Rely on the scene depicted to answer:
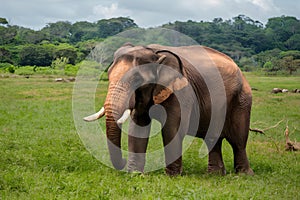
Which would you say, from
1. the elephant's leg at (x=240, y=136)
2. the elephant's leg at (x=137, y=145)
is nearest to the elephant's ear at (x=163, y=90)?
the elephant's leg at (x=137, y=145)

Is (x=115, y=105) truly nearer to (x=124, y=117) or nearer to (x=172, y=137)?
(x=124, y=117)

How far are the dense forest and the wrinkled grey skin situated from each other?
138 feet

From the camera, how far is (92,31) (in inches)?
3765

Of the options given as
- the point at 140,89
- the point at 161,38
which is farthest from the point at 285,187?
the point at 161,38

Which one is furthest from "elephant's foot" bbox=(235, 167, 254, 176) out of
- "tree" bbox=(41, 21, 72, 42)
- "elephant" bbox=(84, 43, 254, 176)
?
"tree" bbox=(41, 21, 72, 42)

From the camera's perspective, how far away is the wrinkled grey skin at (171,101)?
7.17 metres

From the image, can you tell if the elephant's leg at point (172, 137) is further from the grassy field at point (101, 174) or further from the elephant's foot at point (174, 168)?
the grassy field at point (101, 174)

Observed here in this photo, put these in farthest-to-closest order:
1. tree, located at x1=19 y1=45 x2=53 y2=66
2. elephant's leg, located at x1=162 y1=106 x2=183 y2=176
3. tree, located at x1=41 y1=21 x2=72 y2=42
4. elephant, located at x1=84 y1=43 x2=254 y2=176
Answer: tree, located at x1=41 y1=21 x2=72 y2=42 < tree, located at x1=19 y1=45 x2=53 y2=66 < elephant's leg, located at x1=162 y1=106 x2=183 y2=176 < elephant, located at x1=84 y1=43 x2=254 y2=176

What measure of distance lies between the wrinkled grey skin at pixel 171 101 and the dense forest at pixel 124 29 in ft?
138

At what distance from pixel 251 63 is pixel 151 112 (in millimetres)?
58171

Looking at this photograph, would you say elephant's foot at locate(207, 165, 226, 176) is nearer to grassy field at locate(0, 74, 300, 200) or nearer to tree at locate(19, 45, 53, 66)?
grassy field at locate(0, 74, 300, 200)

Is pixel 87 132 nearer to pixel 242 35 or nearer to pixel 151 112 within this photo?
pixel 151 112

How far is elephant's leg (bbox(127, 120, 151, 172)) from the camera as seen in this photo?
317 inches

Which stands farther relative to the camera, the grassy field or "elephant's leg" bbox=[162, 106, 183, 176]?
"elephant's leg" bbox=[162, 106, 183, 176]
